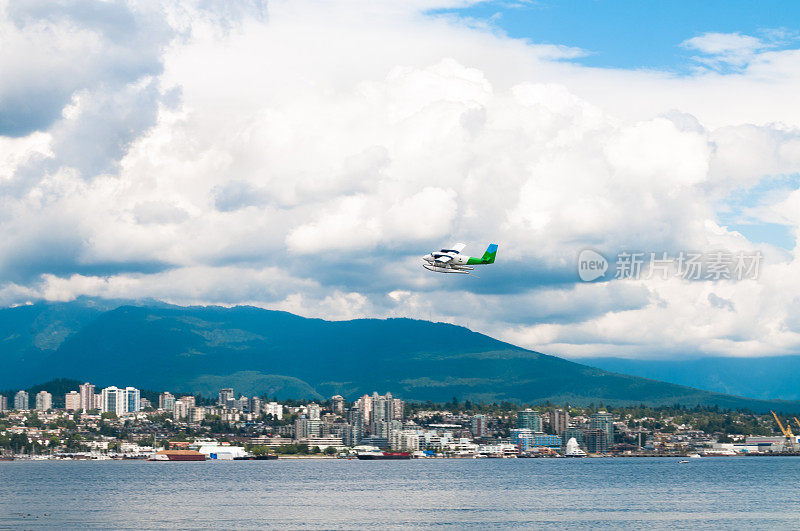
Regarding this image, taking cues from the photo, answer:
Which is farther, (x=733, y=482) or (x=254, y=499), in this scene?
(x=733, y=482)

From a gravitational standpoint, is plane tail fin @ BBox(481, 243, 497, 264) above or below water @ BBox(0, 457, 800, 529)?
above

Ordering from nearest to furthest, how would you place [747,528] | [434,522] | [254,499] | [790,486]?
1. [747,528]
2. [434,522]
3. [254,499]
4. [790,486]

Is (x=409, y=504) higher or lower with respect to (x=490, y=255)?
lower

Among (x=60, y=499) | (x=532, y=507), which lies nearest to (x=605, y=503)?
(x=532, y=507)

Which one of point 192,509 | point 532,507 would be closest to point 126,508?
point 192,509

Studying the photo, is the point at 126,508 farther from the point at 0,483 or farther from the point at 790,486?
the point at 790,486

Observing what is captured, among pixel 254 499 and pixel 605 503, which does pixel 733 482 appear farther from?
pixel 254 499

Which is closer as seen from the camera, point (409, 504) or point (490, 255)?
point (490, 255)

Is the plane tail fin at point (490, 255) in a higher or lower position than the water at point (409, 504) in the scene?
higher

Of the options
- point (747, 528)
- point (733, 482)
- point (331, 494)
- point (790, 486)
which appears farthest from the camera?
point (733, 482)
